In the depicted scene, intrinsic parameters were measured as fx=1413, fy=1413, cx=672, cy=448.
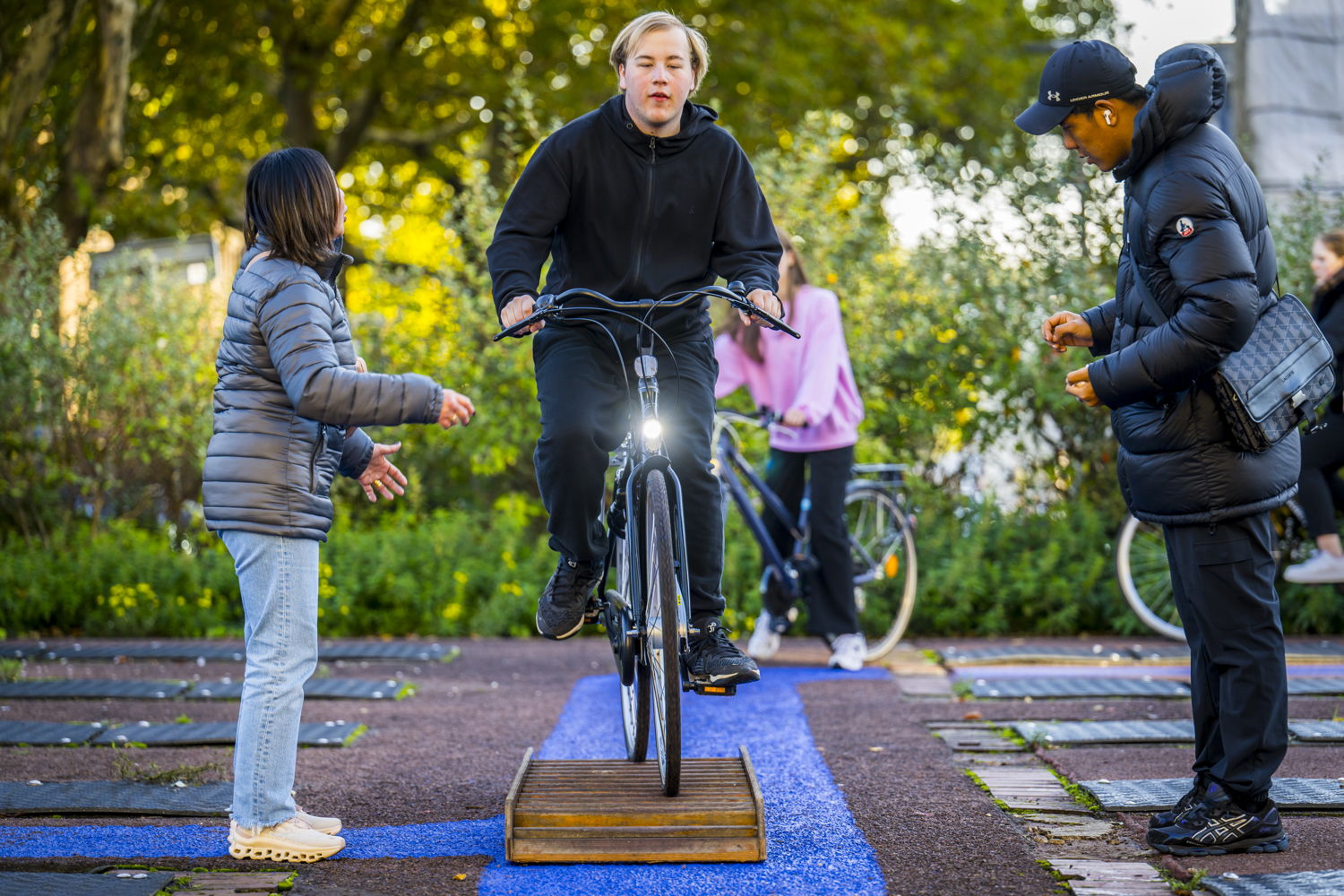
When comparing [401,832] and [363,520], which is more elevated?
[363,520]

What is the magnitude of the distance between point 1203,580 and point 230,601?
23.6 feet

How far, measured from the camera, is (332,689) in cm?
686

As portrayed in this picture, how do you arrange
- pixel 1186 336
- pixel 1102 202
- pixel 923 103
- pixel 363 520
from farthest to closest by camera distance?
1. pixel 923 103
2. pixel 363 520
3. pixel 1102 202
4. pixel 1186 336

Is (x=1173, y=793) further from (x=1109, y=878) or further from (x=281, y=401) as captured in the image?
(x=281, y=401)

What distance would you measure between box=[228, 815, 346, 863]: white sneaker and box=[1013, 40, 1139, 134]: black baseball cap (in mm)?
2752

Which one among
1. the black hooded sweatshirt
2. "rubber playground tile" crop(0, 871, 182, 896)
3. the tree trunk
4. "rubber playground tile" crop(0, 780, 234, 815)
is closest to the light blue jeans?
"rubber playground tile" crop(0, 871, 182, 896)

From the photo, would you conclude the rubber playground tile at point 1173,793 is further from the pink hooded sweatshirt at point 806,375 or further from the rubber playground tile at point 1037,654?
the rubber playground tile at point 1037,654

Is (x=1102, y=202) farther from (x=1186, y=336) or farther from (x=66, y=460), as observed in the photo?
(x=66, y=460)

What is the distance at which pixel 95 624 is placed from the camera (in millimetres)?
9227

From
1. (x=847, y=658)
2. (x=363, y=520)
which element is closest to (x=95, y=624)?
(x=363, y=520)

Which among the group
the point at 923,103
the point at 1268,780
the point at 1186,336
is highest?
the point at 923,103

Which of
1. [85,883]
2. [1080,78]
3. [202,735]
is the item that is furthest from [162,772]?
[1080,78]

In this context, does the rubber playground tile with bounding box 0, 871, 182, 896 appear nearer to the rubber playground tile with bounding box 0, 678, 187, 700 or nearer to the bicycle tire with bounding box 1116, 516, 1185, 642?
the rubber playground tile with bounding box 0, 678, 187, 700

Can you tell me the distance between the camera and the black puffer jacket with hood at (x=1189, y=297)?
3.66m
